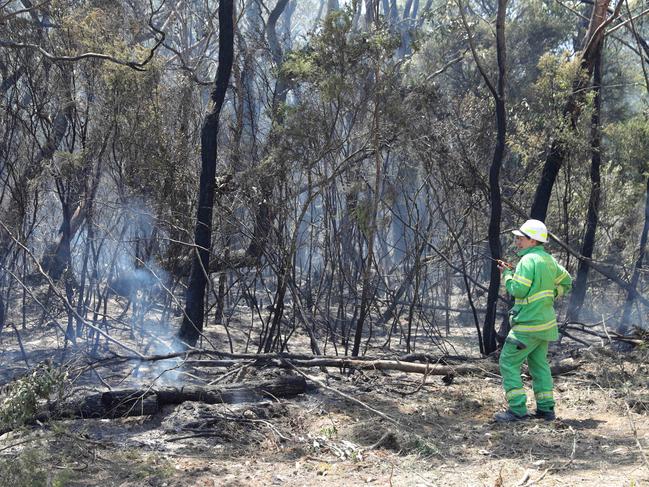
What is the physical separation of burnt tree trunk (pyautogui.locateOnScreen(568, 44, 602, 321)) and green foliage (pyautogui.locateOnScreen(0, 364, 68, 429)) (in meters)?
8.87

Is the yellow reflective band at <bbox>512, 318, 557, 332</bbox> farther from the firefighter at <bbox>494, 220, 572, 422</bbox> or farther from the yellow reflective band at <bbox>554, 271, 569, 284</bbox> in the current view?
the yellow reflective band at <bbox>554, 271, 569, 284</bbox>

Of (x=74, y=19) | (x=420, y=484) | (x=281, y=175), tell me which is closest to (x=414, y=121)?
(x=281, y=175)

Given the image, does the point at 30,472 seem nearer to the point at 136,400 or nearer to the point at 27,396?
the point at 27,396

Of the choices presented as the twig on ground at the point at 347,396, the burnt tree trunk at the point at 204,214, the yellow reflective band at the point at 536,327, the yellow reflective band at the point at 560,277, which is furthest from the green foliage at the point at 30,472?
the burnt tree trunk at the point at 204,214

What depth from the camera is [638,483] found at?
15.9 ft

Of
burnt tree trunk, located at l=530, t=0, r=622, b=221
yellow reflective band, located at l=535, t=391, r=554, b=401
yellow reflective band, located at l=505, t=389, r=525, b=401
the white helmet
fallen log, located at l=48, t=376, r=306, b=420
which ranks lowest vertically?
yellow reflective band, located at l=535, t=391, r=554, b=401

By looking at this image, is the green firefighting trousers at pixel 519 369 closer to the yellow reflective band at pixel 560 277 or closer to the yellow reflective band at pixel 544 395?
the yellow reflective band at pixel 544 395

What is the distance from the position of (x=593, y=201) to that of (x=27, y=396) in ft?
33.9

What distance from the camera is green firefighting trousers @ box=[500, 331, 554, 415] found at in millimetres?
6520

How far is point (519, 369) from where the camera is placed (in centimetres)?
657

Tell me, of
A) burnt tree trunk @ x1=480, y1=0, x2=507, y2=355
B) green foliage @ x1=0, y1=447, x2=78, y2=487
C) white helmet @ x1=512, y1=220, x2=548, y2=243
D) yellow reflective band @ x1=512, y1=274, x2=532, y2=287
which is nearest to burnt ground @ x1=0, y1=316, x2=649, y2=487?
green foliage @ x1=0, y1=447, x2=78, y2=487

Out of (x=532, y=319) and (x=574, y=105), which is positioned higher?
(x=574, y=105)

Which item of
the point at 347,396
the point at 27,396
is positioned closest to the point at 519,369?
the point at 347,396

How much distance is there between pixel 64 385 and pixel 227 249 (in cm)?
470
